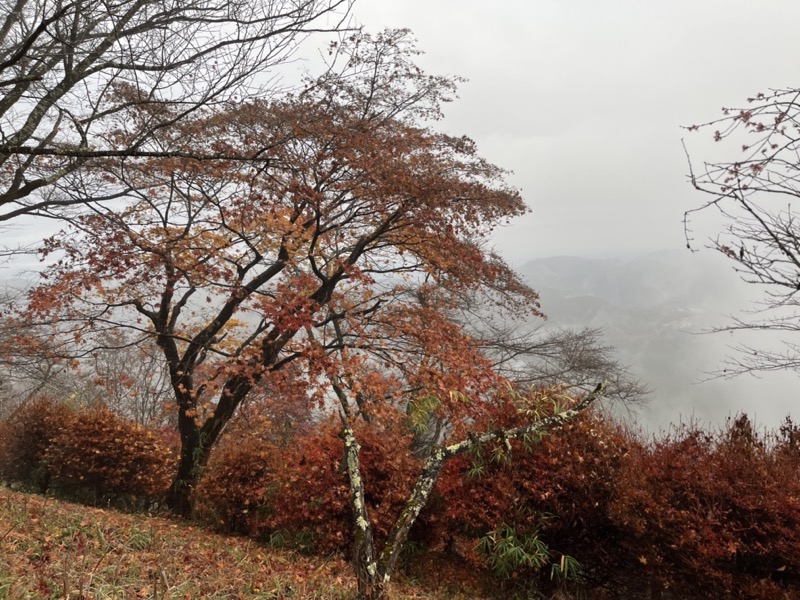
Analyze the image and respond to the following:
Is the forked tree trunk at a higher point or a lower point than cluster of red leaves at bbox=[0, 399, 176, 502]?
higher

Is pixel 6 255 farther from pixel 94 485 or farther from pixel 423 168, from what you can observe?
pixel 423 168

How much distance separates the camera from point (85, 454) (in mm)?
9969

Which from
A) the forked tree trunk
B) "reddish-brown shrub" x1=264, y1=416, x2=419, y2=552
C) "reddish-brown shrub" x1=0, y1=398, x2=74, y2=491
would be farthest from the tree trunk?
the forked tree trunk

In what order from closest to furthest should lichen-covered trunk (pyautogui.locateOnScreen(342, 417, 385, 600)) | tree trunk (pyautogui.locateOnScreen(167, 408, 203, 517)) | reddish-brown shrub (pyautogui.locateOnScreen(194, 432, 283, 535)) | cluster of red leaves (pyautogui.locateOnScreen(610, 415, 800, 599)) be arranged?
lichen-covered trunk (pyautogui.locateOnScreen(342, 417, 385, 600)) < cluster of red leaves (pyautogui.locateOnScreen(610, 415, 800, 599)) < reddish-brown shrub (pyautogui.locateOnScreen(194, 432, 283, 535)) < tree trunk (pyautogui.locateOnScreen(167, 408, 203, 517))

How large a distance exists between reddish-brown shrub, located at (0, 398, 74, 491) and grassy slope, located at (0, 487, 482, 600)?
4.91m

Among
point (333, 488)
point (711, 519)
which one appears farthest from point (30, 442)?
point (711, 519)

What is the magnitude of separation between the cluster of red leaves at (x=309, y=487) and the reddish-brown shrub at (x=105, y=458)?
2809mm

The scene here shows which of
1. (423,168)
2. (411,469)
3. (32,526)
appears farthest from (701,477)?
(32,526)

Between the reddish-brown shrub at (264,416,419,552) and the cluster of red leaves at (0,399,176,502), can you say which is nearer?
the reddish-brown shrub at (264,416,419,552)

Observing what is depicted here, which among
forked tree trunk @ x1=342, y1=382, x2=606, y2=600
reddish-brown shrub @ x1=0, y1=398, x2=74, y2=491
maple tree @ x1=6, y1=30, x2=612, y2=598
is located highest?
maple tree @ x1=6, y1=30, x2=612, y2=598

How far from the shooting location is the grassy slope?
317cm

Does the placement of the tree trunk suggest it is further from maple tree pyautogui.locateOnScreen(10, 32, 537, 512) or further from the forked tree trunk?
the forked tree trunk

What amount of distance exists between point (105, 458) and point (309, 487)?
575 centimetres

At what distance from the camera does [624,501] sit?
5.91 metres
